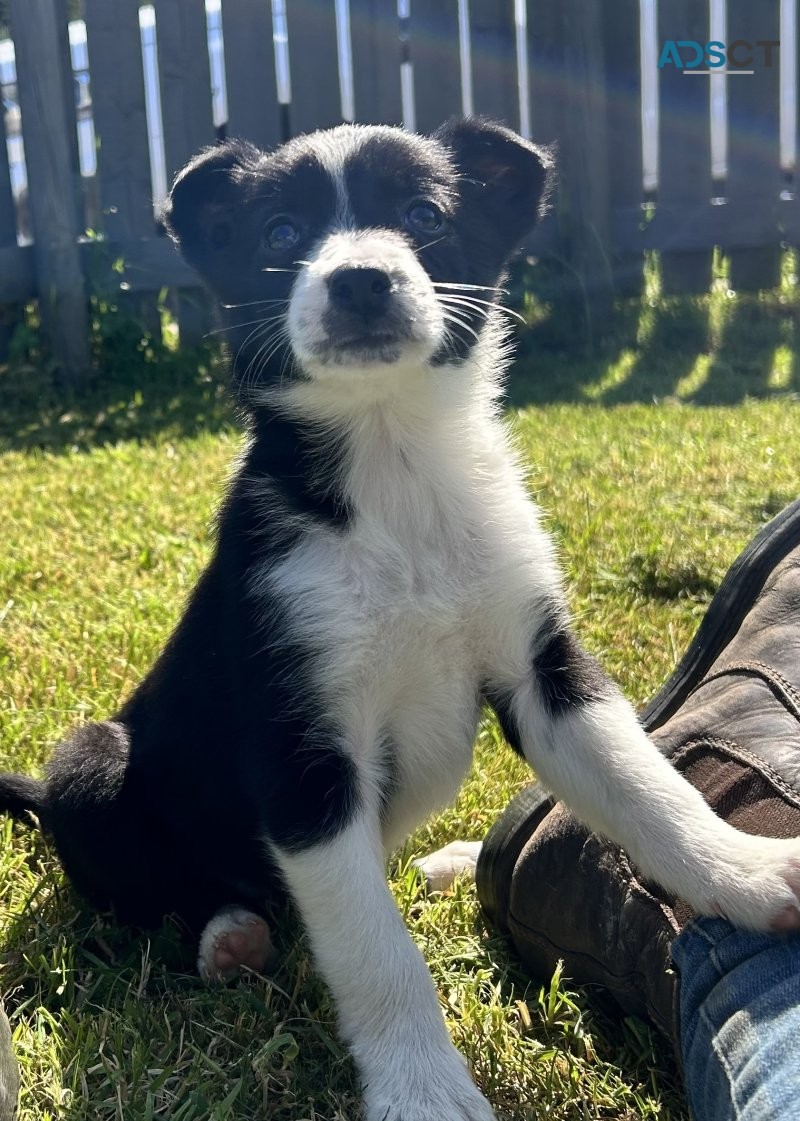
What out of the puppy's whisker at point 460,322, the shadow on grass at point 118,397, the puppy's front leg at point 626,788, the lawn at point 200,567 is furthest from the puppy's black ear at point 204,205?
the shadow on grass at point 118,397

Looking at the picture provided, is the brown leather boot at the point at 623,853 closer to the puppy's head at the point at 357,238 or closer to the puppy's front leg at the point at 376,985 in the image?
the puppy's front leg at the point at 376,985

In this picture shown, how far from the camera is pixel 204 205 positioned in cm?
233

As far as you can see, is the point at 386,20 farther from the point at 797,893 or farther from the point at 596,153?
the point at 797,893

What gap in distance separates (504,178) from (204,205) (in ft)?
1.98

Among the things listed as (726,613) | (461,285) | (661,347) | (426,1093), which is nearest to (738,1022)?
(426,1093)

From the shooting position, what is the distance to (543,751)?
2031 mm

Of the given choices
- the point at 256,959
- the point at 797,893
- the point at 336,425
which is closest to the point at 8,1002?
the point at 256,959

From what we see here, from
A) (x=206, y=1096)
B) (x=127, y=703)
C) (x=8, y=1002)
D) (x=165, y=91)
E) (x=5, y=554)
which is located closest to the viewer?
(x=206, y=1096)

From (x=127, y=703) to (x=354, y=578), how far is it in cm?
68

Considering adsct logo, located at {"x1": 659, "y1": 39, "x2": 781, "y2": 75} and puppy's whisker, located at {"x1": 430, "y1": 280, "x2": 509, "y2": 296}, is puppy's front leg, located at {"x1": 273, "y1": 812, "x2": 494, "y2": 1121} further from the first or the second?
adsct logo, located at {"x1": 659, "y1": 39, "x2": 781, "y2": 75}

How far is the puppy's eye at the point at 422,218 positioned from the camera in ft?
7.11

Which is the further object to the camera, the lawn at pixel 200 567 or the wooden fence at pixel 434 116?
the wooden fence at pixel 434 116

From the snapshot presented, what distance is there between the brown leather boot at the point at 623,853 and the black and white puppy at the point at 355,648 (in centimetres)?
9

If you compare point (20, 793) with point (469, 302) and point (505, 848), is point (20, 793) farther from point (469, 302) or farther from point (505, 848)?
point (469, 302)
